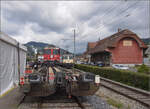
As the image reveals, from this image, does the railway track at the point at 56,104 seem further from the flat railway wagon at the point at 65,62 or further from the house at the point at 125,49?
the house at the point at 125,49

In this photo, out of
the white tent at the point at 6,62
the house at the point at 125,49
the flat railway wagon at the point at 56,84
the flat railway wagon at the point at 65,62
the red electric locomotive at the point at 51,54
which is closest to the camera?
the flat railway wagon at the point at 56,84

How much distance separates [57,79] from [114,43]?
1103 inches

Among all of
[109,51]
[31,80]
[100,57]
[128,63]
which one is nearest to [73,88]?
[31,80]

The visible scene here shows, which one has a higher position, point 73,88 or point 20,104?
point 73,88

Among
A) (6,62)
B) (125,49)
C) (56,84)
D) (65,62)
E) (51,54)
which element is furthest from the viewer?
(125,49)

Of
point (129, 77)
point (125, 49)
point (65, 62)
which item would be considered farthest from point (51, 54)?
point (125, 49)

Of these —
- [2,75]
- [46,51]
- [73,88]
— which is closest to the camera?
[73,88]

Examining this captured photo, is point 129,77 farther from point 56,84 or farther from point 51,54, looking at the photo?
point 56,84

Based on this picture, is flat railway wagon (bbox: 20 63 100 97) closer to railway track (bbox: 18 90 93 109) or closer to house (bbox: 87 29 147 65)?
railway track (bbox: 18 90 93 109)

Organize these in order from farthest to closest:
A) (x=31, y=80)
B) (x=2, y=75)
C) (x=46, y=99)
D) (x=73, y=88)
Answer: (x=2, y=75), (x=46, y=99), (x=73, y=88), (x=31, y=80)

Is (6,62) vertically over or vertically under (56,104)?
over

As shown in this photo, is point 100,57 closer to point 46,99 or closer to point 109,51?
point 109,51

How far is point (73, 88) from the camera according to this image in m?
5.58

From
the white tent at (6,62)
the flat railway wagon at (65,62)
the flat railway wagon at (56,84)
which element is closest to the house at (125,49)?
the flat railway wagon at (65,62)
